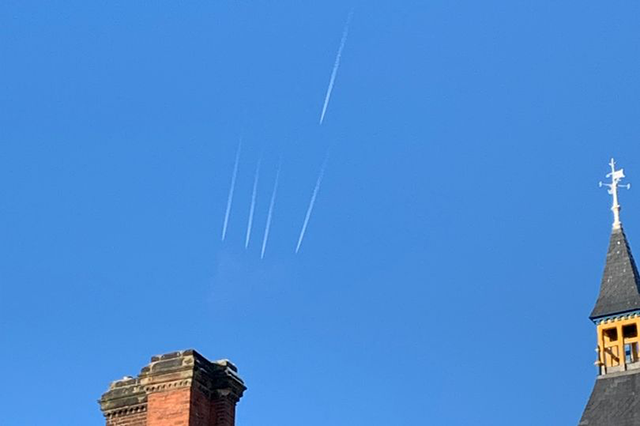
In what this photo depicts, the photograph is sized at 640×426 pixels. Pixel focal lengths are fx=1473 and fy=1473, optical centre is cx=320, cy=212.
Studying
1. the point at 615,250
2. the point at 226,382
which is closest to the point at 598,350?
the point at 615,250

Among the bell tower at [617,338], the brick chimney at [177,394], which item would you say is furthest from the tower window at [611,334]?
the brick chimney at [177,394]

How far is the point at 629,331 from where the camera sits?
6306 cm

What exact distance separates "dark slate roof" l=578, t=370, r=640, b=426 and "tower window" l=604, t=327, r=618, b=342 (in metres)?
2.23

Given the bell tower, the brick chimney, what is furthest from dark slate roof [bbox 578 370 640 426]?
the brick chimney

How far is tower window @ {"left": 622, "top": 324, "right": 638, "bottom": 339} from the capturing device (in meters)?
62.6

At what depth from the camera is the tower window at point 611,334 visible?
207 ft

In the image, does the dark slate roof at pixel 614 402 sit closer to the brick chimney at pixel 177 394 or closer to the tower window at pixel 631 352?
the tower window at pixel 631 352

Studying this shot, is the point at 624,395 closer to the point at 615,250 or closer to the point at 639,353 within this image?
the point at 639,353

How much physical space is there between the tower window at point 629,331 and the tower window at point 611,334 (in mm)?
375

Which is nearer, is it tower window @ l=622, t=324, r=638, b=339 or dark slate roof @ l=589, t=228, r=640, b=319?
tower window @ l=622, t=324, r=638, b=339

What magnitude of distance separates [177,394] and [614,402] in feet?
123

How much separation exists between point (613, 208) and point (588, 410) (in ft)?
38.0

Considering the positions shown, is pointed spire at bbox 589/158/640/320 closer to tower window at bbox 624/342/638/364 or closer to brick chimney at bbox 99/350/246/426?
tower window at bbox 624/342/638/364

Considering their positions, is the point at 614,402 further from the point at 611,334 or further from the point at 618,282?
the point at 618,282
